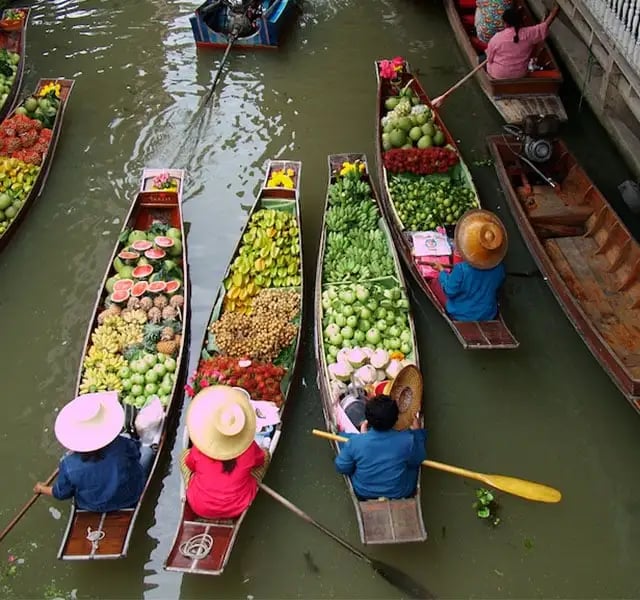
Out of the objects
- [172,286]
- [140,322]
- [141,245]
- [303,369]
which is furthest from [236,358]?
[141,245]

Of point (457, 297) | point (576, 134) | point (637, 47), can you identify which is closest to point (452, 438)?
point (457, 297)

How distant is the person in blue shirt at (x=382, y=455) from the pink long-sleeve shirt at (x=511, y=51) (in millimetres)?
6083

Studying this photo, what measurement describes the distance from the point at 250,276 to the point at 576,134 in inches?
218

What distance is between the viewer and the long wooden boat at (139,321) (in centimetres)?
470

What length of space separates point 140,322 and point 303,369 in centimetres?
166

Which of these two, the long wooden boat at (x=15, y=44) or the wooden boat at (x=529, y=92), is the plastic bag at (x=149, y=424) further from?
the long wooden boat at (x=15, y=44)

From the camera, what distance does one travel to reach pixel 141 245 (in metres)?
6.93

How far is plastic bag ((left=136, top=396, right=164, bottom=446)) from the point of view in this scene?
17.6 ft

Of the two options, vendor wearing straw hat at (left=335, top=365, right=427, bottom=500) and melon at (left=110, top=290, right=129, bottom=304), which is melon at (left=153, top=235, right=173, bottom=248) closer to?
melon at (left=110, top=290, right=129, bottom=304)

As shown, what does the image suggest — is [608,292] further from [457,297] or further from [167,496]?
[167,496]

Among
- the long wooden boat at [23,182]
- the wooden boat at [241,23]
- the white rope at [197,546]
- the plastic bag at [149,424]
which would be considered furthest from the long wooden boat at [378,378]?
the wooden boat at [241,23]

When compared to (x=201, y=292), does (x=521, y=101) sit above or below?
above

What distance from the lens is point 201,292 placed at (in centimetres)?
724

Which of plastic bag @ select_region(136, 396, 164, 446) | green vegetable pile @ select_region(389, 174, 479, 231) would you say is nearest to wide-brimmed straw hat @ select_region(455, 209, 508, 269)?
green vegetable pile @ select_region(389, 174, 479, 231)
